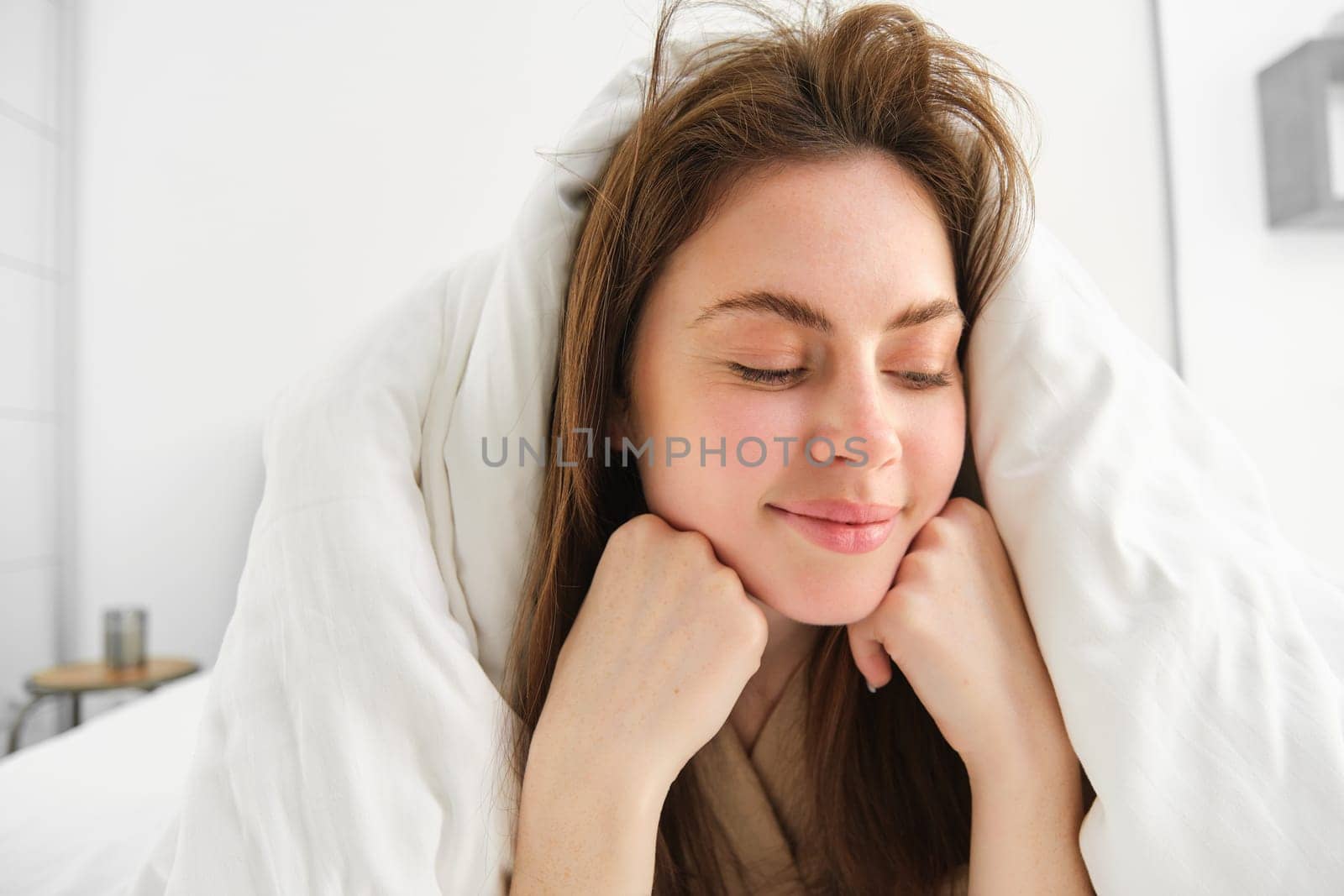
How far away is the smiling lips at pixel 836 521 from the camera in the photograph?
2.58ft

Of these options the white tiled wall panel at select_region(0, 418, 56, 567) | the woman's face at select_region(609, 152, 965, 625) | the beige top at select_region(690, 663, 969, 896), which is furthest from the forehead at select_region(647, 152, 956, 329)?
the white tiled wall panel at select_region(0, 418, 56, 567)

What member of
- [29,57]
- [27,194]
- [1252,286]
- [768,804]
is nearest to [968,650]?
[768,804]

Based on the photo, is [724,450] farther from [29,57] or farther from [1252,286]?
[29,57]

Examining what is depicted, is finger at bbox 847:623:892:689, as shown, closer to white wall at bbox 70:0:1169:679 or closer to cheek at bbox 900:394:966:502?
cheek at bbox 900:394:966:502

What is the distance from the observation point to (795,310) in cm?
77

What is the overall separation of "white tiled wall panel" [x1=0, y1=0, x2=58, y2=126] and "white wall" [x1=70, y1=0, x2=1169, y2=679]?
0.34 feet

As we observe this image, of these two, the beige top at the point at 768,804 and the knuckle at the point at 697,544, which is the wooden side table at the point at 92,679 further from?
the knuckle at the point at 697,544

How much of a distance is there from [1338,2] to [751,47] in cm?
322

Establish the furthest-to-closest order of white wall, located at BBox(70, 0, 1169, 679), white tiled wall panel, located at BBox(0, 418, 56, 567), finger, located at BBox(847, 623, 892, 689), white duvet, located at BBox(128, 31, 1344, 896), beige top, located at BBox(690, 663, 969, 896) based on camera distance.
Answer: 1. white wall, located at BBox(70, 0, 1169, 679)
2. white tiled wall panel, located at BBox(0, 418, 56, 567)
3. beige top, located at BBox(690, 663, 969, 896)
4. finger, located at BBox(847, 623, 892, 689)
5. white duvet, located at BBox(128, 31, 1344, 896)

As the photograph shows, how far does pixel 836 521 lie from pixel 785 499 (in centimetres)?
5

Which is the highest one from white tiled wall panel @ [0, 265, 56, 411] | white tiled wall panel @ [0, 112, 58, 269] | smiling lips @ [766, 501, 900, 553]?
white tiled wall panel @ [0, 112, 58, 269]

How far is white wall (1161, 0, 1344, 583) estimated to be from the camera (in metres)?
2.88

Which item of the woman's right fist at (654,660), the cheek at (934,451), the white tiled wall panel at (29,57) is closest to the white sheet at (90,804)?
the woman's right fist at (654,660)

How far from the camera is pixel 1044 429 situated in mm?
866
